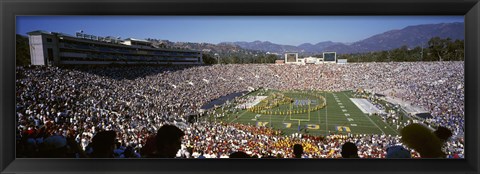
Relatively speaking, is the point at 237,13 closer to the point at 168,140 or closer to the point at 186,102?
the point at 168,140

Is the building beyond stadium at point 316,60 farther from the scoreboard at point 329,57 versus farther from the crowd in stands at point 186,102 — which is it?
the crowd in stands at point 186,102

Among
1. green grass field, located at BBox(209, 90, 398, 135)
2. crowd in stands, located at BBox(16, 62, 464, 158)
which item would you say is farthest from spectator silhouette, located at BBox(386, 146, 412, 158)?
green grass field, located at BBox(209, 90, 398, 135)

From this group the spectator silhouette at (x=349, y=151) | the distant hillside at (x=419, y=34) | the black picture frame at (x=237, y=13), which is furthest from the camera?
the distant hillside at (x=419, y=34)

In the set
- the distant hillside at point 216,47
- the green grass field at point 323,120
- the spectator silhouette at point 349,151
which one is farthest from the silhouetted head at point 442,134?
the green grass field at point 323,120

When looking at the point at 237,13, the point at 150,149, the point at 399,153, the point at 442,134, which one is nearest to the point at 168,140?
the point at 150,149

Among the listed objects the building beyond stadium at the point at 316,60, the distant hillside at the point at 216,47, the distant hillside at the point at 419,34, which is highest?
the building beyond stadium at the point at 316,60

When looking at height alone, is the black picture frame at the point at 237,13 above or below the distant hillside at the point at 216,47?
below
